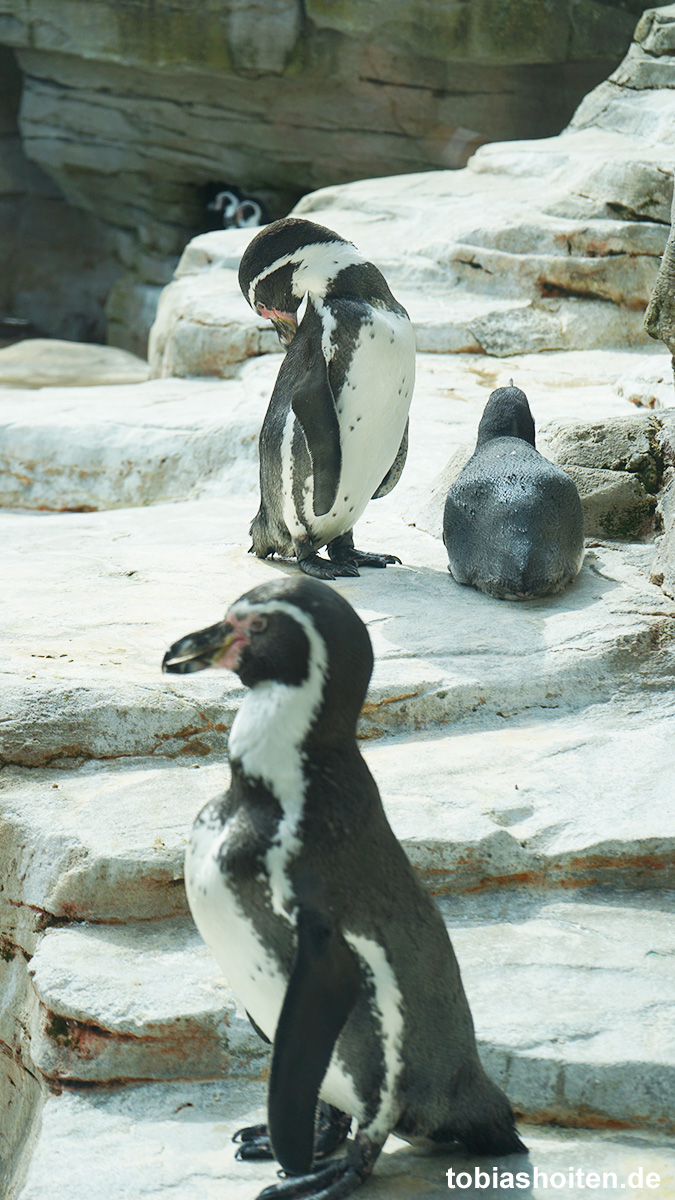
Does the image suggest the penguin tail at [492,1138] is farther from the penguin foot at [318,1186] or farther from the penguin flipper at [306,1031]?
the penguin flipper at [306,1031]

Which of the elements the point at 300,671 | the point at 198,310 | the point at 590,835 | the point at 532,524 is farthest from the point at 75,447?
the point at 300,671

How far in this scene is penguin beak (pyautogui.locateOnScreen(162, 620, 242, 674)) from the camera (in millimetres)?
1775

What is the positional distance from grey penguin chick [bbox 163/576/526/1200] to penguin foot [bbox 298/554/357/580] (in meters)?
2.38

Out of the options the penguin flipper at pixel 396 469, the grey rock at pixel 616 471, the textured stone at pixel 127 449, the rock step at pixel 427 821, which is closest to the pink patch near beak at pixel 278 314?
the penguin flipper at pixel 396 469

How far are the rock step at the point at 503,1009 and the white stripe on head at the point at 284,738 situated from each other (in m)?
0.71

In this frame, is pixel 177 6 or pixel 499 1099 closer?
pixel 499 1099

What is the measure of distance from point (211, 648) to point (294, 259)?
2.60 meters

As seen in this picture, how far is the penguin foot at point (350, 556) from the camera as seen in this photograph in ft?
14.1

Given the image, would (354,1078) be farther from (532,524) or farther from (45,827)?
(532,524)

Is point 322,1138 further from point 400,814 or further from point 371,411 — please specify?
point 371,411

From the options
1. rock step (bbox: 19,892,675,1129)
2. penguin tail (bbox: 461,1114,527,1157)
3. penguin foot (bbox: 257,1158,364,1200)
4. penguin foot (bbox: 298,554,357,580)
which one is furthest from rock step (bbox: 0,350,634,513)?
penguin foot (bbox: 257,1158,364,1200)

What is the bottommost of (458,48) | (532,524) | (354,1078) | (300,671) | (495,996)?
(495,996)

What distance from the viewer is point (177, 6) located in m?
12.6

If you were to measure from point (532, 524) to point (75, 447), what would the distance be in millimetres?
3373
